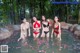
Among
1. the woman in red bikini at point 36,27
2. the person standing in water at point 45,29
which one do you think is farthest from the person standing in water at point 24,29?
the person standing in water at point 45,29

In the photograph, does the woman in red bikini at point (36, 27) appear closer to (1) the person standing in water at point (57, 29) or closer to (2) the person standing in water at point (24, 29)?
(2) the person standing in water at point (24, 29)

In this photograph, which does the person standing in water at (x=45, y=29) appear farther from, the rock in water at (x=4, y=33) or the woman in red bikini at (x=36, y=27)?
the rock in water at (x=4, y=33)

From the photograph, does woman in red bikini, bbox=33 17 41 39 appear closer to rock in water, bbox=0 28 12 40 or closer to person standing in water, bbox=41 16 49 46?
person standing in water, bbox=41 16 49 46

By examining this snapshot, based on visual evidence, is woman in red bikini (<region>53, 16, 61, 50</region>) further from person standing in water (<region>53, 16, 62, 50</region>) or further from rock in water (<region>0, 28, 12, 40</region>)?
rock in water (<region>0, 28, 12, 40</region>)

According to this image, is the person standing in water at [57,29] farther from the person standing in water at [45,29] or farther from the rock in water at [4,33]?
the rock in water at [4,33]

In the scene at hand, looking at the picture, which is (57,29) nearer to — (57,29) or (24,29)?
(57,29)

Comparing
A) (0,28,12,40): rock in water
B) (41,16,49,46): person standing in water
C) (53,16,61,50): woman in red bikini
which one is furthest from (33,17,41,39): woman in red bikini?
(0,28,12,40): rock in water

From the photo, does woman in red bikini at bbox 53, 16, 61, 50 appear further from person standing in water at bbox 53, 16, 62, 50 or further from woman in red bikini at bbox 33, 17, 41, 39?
woman in red bikini at bbox 33, 17, 41, 39

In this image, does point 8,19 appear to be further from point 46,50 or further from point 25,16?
point 46,50

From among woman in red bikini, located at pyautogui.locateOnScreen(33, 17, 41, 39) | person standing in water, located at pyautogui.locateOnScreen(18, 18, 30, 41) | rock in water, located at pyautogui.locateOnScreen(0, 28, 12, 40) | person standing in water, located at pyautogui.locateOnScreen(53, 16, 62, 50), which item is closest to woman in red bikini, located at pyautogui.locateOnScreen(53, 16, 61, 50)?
person standing in water, located at pyautogui.locateOnScreen(53, 16, 62, 50)

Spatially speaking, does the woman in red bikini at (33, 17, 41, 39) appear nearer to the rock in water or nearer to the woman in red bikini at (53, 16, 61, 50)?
the woman in red bikini at (53, 16, 61, 50)

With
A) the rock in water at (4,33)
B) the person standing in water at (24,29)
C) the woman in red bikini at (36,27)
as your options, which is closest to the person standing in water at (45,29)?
the woman in red bikini at (36,27)

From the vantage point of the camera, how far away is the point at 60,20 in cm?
600

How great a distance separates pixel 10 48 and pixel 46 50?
46cm
